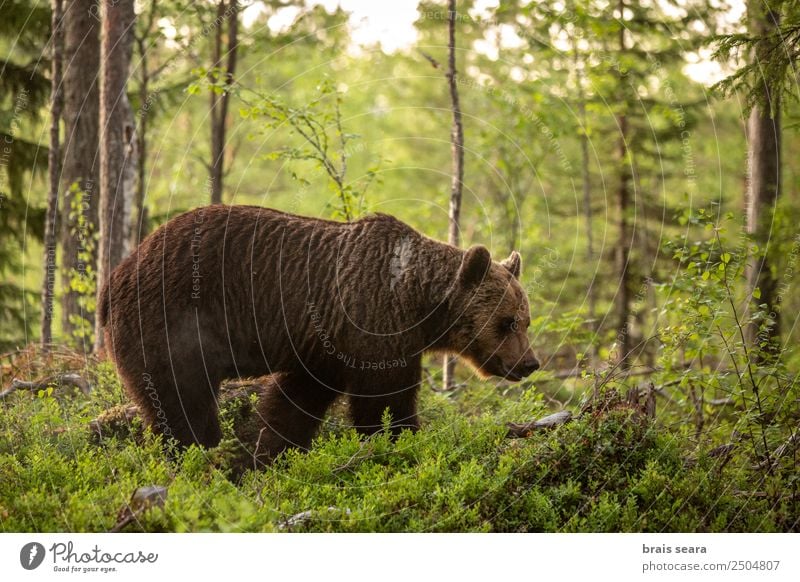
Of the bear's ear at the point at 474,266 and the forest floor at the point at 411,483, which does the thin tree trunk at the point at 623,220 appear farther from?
the forest floor at the point at 411,483

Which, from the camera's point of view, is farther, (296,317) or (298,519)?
(296,317)

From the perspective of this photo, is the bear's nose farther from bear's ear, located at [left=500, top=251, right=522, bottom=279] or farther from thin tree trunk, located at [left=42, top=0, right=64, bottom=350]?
thin tree trunk, located at [left=42, top=0, right=64, bottom=350]

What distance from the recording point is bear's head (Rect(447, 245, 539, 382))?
830 centimetres

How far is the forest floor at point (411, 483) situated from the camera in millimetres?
6230

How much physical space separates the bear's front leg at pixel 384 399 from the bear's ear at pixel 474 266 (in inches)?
40.7

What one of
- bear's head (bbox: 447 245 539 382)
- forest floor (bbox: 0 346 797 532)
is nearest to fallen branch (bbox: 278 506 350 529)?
forest floor (bbox: 0 346 797 532)

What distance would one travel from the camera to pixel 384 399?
307 inches

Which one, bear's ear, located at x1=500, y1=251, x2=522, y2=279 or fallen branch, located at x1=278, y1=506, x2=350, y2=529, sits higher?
bear's ear, located at x1=500, y1=251, x2=522, y2=279

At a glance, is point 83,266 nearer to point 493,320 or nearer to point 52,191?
point 52,191

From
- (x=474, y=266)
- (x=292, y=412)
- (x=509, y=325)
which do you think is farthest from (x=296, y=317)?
(x=509, y=325)

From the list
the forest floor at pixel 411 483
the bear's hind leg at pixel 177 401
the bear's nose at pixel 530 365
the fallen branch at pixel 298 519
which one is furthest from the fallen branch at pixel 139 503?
the bear's nose at pixel 530 365

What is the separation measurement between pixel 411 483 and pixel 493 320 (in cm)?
233

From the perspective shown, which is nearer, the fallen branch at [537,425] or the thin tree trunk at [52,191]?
the fallen branch at [537,425]

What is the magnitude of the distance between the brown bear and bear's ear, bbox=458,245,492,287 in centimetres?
1
